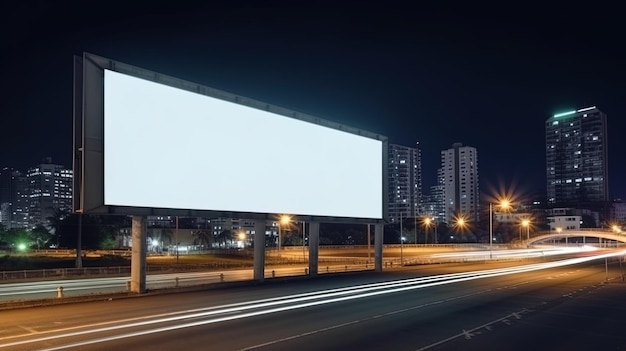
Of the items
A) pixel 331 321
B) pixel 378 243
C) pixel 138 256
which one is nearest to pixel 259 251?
pixel 138 256

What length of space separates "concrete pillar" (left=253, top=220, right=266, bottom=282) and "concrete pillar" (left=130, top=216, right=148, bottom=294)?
8.88 meters

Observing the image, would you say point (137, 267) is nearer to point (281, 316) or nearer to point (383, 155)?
point (281, 316)

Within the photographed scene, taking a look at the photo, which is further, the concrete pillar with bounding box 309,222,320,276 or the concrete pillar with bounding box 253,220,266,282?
the concrete pillar with bounding box 309,222,320,276

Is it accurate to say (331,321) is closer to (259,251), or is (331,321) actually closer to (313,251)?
(259,251)

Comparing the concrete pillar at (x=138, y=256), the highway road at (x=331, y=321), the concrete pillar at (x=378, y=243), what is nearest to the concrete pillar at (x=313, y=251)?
the concrete pillar at (x=378, y=243)

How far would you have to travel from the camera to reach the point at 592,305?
84.1ft

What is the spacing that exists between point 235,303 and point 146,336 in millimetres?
9435

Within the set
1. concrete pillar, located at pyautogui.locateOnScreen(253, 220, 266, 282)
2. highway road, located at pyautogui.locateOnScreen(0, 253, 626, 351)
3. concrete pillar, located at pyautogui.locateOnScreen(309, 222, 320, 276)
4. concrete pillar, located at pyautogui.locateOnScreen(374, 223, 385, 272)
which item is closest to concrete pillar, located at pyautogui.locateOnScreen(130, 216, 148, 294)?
highway road, located at pyautogui.locateOnScreen(0, 253, 626, 351)

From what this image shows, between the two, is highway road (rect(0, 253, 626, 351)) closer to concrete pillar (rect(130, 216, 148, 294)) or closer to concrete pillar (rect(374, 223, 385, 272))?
concrete pillar (rect(130, 216, 148, 294))

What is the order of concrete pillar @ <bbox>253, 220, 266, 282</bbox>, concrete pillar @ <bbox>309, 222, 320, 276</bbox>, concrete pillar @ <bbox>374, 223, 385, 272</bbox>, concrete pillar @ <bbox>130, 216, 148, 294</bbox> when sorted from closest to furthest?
concrete pillar @ <bbox>130, 216, 148, 294</bbox>
concrete pillar @ <bbox>253, 220, 266, 282</bbox>
concrete pillar @ <bbox>309, 222, 320, 276</bbox>
concrete pillar @ <bbox>374, 223, 385, 272</bbox>

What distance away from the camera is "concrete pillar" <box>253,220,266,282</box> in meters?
37.7

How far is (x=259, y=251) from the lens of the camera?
1499 inches

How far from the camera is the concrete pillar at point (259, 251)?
124ft

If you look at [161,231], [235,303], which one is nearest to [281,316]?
[235,303]
